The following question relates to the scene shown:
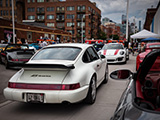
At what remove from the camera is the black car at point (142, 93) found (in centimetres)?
168

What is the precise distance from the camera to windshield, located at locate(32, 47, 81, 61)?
4.29 metres

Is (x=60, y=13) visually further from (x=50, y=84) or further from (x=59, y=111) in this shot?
(x=50, y=84)

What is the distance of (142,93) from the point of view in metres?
2.18

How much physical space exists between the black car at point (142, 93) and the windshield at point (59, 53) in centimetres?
175

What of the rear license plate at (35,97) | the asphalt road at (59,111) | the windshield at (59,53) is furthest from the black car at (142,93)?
the windshield at (59,53)

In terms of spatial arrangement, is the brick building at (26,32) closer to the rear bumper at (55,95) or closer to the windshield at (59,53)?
the windshield at (59,53)

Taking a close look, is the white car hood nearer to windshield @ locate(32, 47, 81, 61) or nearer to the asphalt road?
the asphalt road

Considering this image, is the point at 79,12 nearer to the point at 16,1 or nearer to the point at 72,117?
the point at 16,1

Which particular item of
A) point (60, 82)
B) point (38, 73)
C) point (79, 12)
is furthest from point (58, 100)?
point (79, 12)

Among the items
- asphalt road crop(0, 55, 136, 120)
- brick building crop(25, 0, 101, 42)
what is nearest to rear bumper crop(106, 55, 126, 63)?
asphalt road crop(0, 55, 136, 120)

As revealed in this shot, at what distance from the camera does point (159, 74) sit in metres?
2.54

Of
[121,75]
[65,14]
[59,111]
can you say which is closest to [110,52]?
[59,111]

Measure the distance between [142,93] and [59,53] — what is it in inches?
106

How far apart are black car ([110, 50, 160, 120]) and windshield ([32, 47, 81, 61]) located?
1747mm
